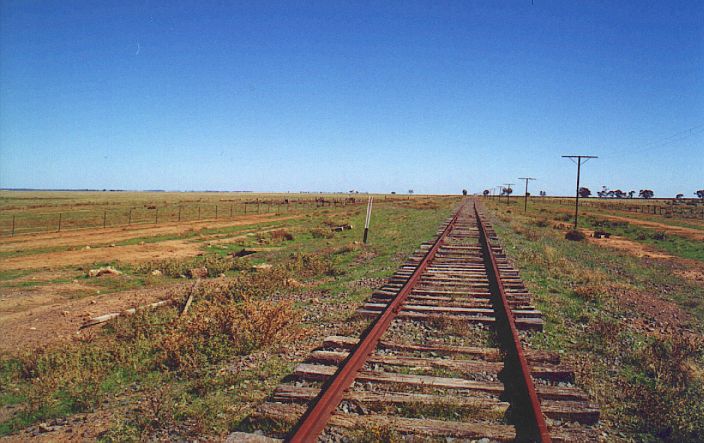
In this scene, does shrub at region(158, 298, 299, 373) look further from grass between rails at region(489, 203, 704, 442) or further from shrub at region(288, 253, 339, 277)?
shrub at region(288, 253, 339, 277)

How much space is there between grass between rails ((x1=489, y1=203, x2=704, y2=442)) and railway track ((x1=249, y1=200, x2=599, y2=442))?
416mm

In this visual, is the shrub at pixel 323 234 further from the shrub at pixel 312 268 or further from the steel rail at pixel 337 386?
the steel rail at pixel 337 386

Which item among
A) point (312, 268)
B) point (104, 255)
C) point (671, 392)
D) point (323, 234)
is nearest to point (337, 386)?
point (671, 392)

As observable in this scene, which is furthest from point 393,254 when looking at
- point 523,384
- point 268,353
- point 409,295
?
point 523,384

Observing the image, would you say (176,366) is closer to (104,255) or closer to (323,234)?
(104,255)

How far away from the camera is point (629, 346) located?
5953mm

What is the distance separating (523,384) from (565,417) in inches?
19.4

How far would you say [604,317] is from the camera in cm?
746

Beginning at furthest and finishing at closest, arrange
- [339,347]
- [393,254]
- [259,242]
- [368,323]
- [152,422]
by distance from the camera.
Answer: [259,242] < [393,254] < [368,323] < [339,347] < [152,422]

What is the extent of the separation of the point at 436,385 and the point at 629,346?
10.9ft

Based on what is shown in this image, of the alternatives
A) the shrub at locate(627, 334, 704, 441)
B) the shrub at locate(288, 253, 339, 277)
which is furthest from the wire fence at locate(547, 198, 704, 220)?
the shrub at locate(627, 334, 704, 441)

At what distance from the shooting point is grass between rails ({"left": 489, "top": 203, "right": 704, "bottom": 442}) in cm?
397

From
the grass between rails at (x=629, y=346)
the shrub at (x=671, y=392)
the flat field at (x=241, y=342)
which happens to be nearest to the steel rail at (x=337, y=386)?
the flat field at (x=241, y=342)

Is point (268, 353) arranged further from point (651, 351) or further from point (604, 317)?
point (604, 317)
